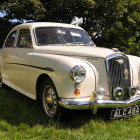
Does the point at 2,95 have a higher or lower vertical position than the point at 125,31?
lower

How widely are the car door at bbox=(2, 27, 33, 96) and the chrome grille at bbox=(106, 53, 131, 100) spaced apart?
1.64 meters

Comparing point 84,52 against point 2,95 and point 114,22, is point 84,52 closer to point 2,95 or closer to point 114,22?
point 2,95

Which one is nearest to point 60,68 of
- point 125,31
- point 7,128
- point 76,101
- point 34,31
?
point 76,101

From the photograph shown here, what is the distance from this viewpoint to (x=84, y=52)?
4352 mm

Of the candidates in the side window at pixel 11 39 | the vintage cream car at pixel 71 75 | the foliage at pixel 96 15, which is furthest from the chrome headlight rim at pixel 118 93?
the foliage at pixel 96 15

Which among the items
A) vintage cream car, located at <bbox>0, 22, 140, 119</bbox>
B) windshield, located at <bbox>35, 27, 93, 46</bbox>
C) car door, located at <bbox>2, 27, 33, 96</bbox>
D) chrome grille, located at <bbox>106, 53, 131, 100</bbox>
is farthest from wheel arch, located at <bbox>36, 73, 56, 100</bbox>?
chrome grille, located at <bbox>106, 53, 131, 100</bbox>

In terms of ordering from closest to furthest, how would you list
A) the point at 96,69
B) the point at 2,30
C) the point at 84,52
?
the point at 96,69
the point at 84,52
the point at 2,30

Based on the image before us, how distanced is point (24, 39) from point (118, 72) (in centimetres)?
226

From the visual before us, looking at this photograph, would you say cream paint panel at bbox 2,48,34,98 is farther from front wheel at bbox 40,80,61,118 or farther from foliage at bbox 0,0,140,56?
foliage at bbox 0,0,140,56

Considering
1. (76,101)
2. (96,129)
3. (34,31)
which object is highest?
(34,31)

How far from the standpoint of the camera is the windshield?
16.6ft

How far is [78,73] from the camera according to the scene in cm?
372

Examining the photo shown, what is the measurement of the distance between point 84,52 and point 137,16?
9.21 m

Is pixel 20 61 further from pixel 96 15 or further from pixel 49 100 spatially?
pixel 96 15
